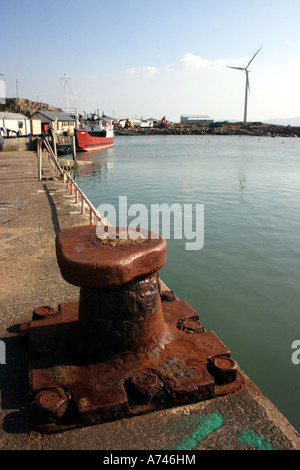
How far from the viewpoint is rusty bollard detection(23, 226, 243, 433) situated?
202 centimetres

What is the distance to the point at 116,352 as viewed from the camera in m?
2.25

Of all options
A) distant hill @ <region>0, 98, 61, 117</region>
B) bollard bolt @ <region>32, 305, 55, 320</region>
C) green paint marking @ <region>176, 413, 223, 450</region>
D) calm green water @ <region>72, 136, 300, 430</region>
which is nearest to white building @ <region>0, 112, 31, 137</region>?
calm green water @ <region>72, 136, 300, 430</region>

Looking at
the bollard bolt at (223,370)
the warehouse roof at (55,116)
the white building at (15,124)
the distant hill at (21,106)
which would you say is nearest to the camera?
the bollard bolt at (223,370)

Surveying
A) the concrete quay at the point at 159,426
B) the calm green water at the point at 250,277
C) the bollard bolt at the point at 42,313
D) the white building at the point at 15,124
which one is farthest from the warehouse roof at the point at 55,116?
the concrete quay at the point at 159,426

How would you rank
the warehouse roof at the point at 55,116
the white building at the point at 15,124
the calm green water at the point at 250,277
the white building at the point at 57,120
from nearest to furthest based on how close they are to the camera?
1. the calm green water at the point at 250,277
2. the white building at the point at 15,124
3. the white building at the point at 57,120
4. the warehouse roof at the point at 55,116

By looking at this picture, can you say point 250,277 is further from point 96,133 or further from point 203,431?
point 96,133

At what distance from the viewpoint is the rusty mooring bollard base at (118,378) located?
1.98m

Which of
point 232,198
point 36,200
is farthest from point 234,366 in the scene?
point 232,198

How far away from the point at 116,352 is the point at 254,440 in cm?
90

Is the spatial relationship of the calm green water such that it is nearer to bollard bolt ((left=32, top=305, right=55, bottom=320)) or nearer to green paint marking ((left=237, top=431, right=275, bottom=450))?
green paint marking ((left=237, top=431, right=275, bottom=450))

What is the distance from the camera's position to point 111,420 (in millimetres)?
2033

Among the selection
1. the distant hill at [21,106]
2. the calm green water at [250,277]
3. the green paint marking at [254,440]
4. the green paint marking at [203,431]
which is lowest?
the calm green water at [250,277]

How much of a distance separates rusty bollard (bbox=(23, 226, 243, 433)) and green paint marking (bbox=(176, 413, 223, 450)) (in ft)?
0.45

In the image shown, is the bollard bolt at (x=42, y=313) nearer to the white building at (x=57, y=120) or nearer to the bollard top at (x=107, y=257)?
the bollard top at (x=107, y=257)
